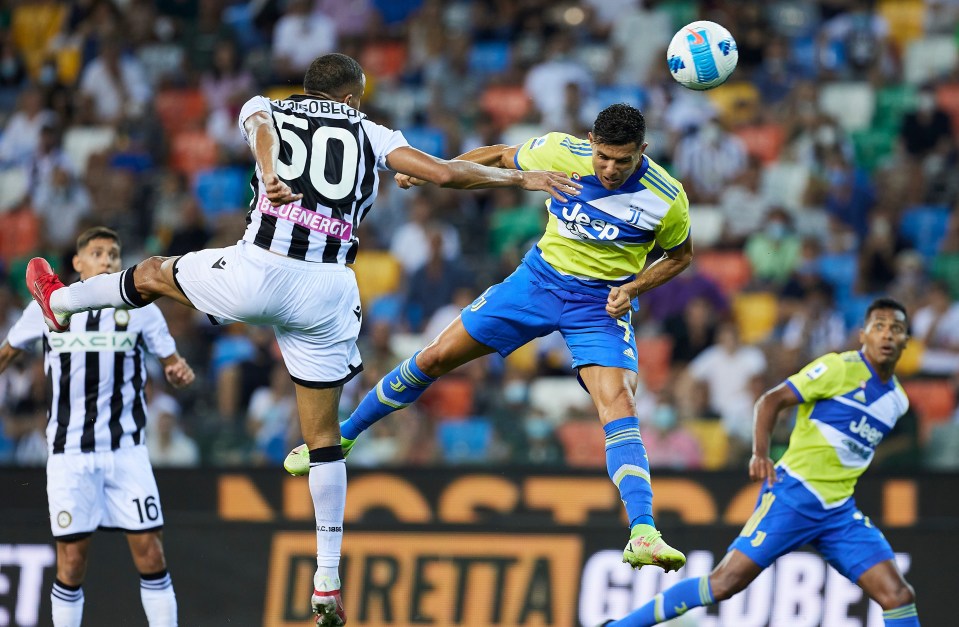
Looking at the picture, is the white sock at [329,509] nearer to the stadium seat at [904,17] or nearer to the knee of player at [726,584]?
the knee of player at [726,584]

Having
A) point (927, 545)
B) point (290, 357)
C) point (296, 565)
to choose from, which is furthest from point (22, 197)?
point (927, 545)

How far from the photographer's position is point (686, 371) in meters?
12.7

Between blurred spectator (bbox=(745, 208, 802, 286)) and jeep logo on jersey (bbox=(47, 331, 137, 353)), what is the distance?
708 centimetres

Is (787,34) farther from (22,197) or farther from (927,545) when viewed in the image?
(22,197)

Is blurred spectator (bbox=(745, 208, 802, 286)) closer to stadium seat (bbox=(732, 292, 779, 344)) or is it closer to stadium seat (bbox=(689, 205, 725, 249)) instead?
stadium seat (bbox=(732, 292, 779, 344))

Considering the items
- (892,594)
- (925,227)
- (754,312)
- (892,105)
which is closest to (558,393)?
(754,312)

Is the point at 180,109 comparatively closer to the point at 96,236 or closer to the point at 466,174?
the point at 96,236

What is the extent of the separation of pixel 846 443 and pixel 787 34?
8.36m

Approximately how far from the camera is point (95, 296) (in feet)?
24.6

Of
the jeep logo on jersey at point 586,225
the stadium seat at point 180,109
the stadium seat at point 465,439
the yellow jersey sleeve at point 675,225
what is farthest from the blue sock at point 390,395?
the stadium seat at point 180,109

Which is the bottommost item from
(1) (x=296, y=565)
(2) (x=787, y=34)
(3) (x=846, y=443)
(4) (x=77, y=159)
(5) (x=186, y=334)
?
(1) (x=296, y=565)

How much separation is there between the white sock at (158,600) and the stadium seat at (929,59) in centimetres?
1038

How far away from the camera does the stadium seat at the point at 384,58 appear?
55.7 ft

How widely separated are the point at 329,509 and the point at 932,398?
6.33 metres
